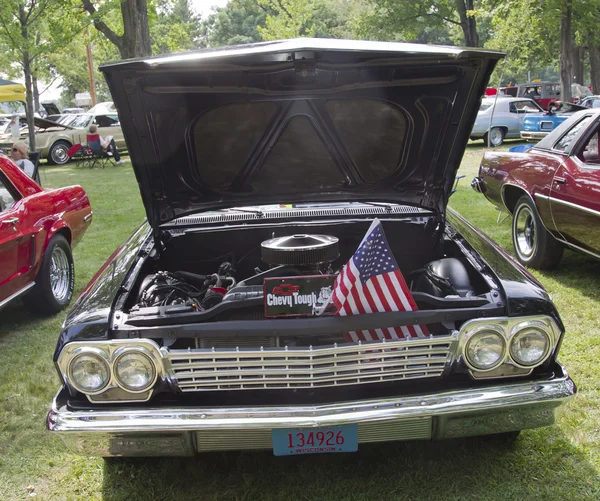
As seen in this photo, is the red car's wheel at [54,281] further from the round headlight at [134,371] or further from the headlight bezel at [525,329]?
the headlight bezel at [525,329]

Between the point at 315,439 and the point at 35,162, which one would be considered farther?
the point at 35,162

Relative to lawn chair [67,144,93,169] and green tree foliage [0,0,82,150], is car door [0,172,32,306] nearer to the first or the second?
green tree foliage [0,0,82,150]

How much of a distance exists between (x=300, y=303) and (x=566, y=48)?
1752cm

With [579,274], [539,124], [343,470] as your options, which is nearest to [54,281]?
[343,470]

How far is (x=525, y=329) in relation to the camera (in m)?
2.36

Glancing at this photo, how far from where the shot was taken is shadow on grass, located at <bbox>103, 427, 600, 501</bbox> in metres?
2.54

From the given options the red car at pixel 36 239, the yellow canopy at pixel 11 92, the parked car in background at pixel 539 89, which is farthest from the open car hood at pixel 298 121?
the parked car in background at pixel 539 89

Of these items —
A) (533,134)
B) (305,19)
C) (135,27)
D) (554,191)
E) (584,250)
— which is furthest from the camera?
(305,19)

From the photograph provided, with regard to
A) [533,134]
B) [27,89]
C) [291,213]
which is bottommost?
[533,134]

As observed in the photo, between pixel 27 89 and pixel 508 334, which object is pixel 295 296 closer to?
pixel 508 334

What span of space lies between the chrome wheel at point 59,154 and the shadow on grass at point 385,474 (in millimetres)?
16472

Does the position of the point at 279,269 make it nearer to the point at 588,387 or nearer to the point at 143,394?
the point at 143,394

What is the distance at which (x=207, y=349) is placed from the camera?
2215 mm

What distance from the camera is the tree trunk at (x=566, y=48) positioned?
52.9ft
